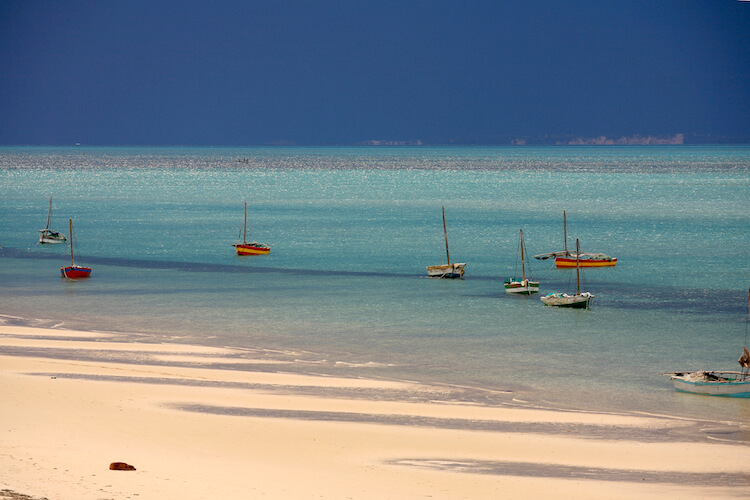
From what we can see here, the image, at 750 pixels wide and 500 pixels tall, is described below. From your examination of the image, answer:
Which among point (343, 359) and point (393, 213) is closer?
point (343, 359)

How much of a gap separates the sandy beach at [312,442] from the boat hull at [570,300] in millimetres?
21721

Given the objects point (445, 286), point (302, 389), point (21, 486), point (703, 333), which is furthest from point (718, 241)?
point (21, 486)

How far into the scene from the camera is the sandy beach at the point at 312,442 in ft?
70.9

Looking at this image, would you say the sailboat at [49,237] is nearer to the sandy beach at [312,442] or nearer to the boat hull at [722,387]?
the sandy beach at [312,442]

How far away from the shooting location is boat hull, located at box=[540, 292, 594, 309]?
54.8 m

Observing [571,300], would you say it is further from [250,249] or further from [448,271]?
[250,249]

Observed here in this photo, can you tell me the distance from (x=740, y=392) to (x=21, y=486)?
24654 millimetres

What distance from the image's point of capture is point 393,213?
432 ft

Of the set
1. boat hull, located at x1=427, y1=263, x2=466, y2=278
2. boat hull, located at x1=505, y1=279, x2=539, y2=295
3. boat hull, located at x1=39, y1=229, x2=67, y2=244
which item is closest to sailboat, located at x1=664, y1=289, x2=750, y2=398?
boat hull, located at x1=505, y1=279, x2=539, y2=295

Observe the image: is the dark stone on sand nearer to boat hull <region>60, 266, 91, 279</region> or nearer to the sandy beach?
the sandy beach

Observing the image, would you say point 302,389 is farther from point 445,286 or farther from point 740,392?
point 445,286

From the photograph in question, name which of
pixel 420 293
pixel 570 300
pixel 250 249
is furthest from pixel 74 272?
pixel 570 300

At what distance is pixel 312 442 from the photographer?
26.4 metres

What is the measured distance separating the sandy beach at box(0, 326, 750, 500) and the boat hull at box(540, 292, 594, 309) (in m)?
21.7
